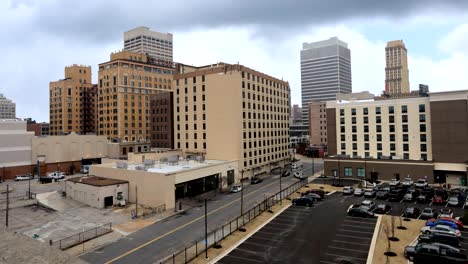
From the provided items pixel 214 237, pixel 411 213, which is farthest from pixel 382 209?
pixel 214 237

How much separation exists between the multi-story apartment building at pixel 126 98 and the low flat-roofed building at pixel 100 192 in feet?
187

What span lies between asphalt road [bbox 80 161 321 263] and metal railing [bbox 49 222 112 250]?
3.75 meters

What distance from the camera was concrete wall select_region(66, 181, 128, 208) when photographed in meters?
57.1

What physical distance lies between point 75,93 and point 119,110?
47.7m

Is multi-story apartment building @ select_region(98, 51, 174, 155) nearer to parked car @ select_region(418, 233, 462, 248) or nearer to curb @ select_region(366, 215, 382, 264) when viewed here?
curb @ select_region(366, 215, 382, 264)

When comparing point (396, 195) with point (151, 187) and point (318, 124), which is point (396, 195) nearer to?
point (151, 187)

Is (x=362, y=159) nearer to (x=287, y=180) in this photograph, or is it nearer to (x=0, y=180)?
(x=287, y=180)

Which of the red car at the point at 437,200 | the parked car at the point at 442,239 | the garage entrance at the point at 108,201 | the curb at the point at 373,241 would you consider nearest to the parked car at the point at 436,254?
the parked car at the point at 442,239

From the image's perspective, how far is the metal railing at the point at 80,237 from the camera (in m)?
37.6

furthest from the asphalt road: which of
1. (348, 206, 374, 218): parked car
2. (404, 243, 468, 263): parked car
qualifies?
(404, 243, 468, 263): parked car

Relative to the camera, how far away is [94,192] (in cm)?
5788

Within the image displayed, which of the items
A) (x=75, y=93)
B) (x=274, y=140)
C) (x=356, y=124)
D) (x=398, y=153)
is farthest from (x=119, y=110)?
(x=398, y=153)

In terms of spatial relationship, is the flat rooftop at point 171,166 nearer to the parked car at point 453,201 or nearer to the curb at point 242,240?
the curb at point 242,240

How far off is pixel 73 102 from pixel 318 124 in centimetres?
12685
